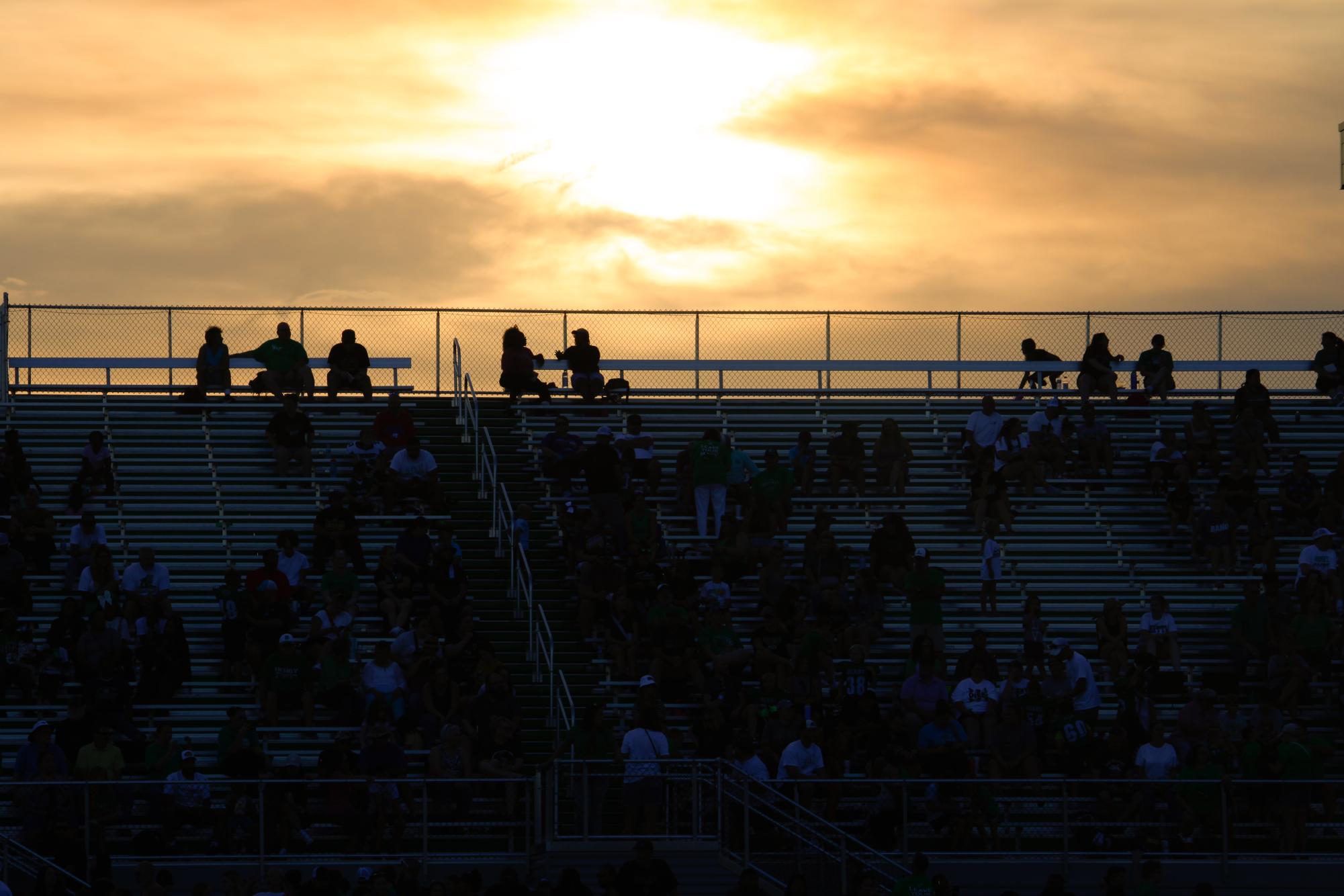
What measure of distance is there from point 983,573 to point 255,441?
30.5 feet

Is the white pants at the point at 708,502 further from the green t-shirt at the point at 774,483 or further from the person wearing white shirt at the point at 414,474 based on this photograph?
the person wearing white shirt at the point at 414,474

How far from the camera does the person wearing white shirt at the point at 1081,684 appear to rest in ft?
69.6

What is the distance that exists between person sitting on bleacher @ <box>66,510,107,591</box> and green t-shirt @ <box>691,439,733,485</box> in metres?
6.53

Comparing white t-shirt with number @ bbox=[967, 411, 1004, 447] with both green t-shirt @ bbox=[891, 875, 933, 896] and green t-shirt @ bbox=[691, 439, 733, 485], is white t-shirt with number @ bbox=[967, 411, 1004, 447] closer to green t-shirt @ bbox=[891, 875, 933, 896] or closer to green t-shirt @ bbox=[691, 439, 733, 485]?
green t-shirt @ bbox=[691, 439, 733, 485]

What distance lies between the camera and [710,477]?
25.3 m

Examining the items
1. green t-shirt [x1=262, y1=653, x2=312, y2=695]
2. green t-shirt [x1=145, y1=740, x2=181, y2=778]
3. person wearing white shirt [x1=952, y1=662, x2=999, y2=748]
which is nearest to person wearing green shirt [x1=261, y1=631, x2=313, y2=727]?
green t-shirt [x1=262, y1=653, x2=312, y2=695]

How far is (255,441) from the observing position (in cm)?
2783

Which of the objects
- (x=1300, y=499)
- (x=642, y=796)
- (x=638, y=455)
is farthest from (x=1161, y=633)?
(x=642, y=796)

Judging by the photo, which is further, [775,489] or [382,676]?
[775,489]

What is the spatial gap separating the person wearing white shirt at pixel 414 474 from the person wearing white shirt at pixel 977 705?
7065 millimetres

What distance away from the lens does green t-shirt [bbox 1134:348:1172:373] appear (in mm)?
30375

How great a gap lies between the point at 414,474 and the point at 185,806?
7632 mm

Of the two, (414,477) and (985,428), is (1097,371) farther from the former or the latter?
(414,477)

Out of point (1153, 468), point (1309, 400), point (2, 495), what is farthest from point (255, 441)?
point (1309, 400)
